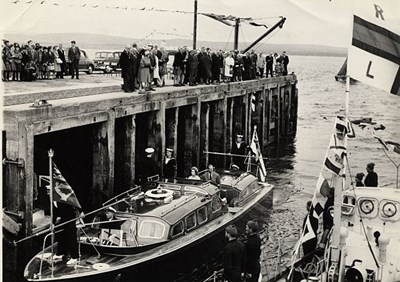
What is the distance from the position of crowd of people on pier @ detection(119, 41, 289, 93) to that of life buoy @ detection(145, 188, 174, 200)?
4.07 meters

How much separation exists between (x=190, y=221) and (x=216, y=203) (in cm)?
142

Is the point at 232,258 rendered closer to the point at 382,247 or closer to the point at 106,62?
the point at 382,247

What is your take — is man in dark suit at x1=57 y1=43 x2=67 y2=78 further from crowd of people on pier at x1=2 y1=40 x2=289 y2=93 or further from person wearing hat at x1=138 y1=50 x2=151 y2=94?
person wearing hat at x1=138 y1=50 x2=151 y2=94

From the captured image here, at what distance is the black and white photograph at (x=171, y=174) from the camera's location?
305 inches

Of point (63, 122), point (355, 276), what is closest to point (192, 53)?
point (63, 122)

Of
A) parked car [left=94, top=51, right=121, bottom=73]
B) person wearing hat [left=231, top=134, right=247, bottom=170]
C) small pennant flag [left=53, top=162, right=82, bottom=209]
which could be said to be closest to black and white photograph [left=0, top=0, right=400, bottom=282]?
small pennant flag [left=53, top=162, right=82, bottom=209]

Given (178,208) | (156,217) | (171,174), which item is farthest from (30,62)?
(156,217)

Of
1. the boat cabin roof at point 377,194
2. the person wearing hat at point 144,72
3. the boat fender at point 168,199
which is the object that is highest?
the person wearing hat at point 144,72

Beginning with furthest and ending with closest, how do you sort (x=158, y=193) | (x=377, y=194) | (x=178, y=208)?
(x=158, y=193), (x=178, y=208), (x=377, y=194)

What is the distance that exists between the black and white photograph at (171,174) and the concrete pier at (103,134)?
0.04 m

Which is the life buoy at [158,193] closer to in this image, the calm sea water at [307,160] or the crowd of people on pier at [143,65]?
the calm sea water at [307,160]

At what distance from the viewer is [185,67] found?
63.3ft

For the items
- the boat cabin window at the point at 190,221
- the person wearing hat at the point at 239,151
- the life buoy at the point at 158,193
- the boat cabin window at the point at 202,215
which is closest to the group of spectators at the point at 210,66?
the person wearing hat at the point at 239,151

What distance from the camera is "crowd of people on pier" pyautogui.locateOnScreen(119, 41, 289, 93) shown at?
618 inches
